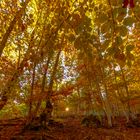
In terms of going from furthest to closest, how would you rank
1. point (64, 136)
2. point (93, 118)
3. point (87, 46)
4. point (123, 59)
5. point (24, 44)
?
point (93, 118) < point (64, 136) < point (24, 44) < point (87, 46) < point (123, 59)

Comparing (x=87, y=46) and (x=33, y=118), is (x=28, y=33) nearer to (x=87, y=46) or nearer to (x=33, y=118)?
(x=33, y=118)

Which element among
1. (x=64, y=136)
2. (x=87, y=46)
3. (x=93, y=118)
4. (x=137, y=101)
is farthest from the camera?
(x=137, y=101)

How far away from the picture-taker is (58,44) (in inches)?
242

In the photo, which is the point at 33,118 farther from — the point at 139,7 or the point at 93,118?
the point at 139,7

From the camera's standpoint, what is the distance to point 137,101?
107 ft

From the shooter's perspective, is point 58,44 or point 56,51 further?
point 56,51

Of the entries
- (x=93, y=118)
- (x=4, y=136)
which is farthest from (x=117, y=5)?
(x=93, y=118)

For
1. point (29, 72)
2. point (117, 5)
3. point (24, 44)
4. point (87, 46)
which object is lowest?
point (87, 46)

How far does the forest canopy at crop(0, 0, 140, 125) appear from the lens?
2840 mm

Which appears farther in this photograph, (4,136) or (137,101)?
(137,101)

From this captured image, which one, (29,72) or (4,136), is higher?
(29,72)

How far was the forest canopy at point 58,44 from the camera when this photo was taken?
2.84 m

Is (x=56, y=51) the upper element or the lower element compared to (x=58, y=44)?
upper

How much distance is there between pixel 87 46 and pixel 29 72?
9.35 metres
